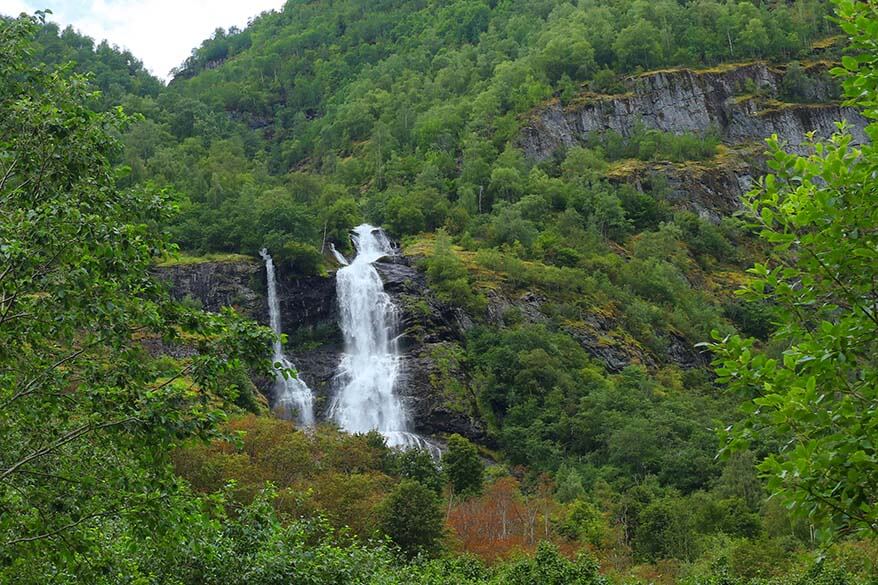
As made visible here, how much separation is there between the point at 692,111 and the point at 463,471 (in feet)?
268

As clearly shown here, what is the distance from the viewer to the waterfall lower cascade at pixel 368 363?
204 feet

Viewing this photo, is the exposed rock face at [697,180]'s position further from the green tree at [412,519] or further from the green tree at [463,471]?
the green tree at [412,519]

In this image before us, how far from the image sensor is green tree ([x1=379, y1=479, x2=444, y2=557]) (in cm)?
3412

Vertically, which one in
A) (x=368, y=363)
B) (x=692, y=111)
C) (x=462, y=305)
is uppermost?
(x=692, y=111)

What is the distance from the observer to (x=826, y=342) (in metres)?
7.60

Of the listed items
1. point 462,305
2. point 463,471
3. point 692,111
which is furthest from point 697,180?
point 463,471

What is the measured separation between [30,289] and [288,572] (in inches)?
361

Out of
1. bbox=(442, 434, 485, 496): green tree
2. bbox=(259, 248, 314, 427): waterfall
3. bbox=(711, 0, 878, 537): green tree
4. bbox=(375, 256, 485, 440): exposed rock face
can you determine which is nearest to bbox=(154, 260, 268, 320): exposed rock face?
bbox=(259, 248, 314, 427): waterfall

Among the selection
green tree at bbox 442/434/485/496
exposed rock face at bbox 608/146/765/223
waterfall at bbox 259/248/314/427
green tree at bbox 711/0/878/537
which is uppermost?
green tree at bbox 711/0/878/537

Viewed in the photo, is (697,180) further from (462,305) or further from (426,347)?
(426,347)

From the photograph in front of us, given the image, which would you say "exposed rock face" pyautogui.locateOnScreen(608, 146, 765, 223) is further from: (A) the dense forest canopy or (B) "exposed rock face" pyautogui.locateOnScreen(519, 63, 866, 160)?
(B) "exposed rock face" pyautogui.locateOnScreen(519, 63, 866, 160)

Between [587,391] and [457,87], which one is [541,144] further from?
[587,391]

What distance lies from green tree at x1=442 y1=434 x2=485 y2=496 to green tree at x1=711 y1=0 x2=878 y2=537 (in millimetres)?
39664

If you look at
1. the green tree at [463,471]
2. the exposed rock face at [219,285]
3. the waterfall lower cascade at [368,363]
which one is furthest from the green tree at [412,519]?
the exposed rock face at [219,285]
